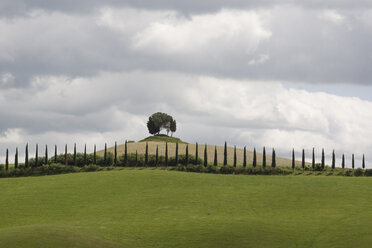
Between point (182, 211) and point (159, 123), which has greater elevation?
point (159, 123)

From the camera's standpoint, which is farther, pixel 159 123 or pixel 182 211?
pixel 159 123

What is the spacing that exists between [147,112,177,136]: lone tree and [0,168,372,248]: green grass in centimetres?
9300

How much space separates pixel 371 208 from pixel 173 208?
74.8ft

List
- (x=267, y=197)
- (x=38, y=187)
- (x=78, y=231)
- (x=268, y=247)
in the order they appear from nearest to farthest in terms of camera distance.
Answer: (x=268, y=247) → (x=78, y=231) → (x=267, y=197) → (x=38, y=187)

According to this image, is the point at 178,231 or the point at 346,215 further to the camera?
the point at 346,215

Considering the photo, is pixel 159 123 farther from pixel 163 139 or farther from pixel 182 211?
pixel 182 211

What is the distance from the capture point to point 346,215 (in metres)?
58.5

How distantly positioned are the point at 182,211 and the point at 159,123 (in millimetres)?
122102

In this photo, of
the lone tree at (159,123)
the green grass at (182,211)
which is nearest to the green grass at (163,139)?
the lone tree at (159,123)

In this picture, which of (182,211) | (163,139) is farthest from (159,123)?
(182,211)

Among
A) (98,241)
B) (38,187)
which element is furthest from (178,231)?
(38,187)

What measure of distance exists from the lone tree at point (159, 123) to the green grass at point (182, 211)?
305 ft

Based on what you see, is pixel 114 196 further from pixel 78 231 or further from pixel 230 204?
pixel 78 231

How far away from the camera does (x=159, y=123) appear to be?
184 metres
